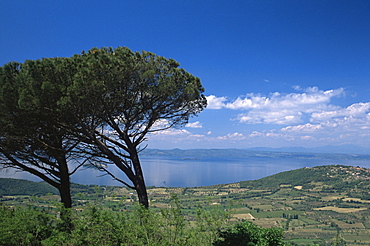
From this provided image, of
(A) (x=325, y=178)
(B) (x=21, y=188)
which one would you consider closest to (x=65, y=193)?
(B) (x=21, y=188)

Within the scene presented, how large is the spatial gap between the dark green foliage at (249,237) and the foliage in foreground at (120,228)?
3cm

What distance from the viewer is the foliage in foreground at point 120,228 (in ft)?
13.9

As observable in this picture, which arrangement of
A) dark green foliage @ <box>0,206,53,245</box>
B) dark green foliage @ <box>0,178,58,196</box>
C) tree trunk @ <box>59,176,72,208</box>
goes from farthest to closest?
dark green foliage @ <box>0,178,58,196</box> → tree trunk @ <box>59,176,72,208</box> → dark green foliage @ <box>0,206,53,245</box>

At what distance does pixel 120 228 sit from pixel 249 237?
8.66 ft

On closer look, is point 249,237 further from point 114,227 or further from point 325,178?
point 325,178

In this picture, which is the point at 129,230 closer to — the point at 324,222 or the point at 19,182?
the point at 19,182

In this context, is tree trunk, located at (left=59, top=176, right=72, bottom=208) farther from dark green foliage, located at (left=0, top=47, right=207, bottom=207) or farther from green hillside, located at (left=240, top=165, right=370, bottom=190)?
green hillside, located at (left=240, top=165, right=370, bottom=190)

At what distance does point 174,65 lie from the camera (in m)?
6.66

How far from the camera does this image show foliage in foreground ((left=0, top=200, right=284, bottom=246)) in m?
4.24

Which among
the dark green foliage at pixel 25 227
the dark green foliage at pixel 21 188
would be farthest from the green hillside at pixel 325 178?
the dark green foliage at pixel 25 227

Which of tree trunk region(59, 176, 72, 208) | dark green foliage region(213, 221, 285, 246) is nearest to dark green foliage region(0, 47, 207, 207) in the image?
tree trunk region(59, 176, 72, 208)

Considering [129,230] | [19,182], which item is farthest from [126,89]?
[19,182]

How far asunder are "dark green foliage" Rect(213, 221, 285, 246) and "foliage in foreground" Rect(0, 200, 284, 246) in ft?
Result: 0.09

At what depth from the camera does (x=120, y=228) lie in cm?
447
